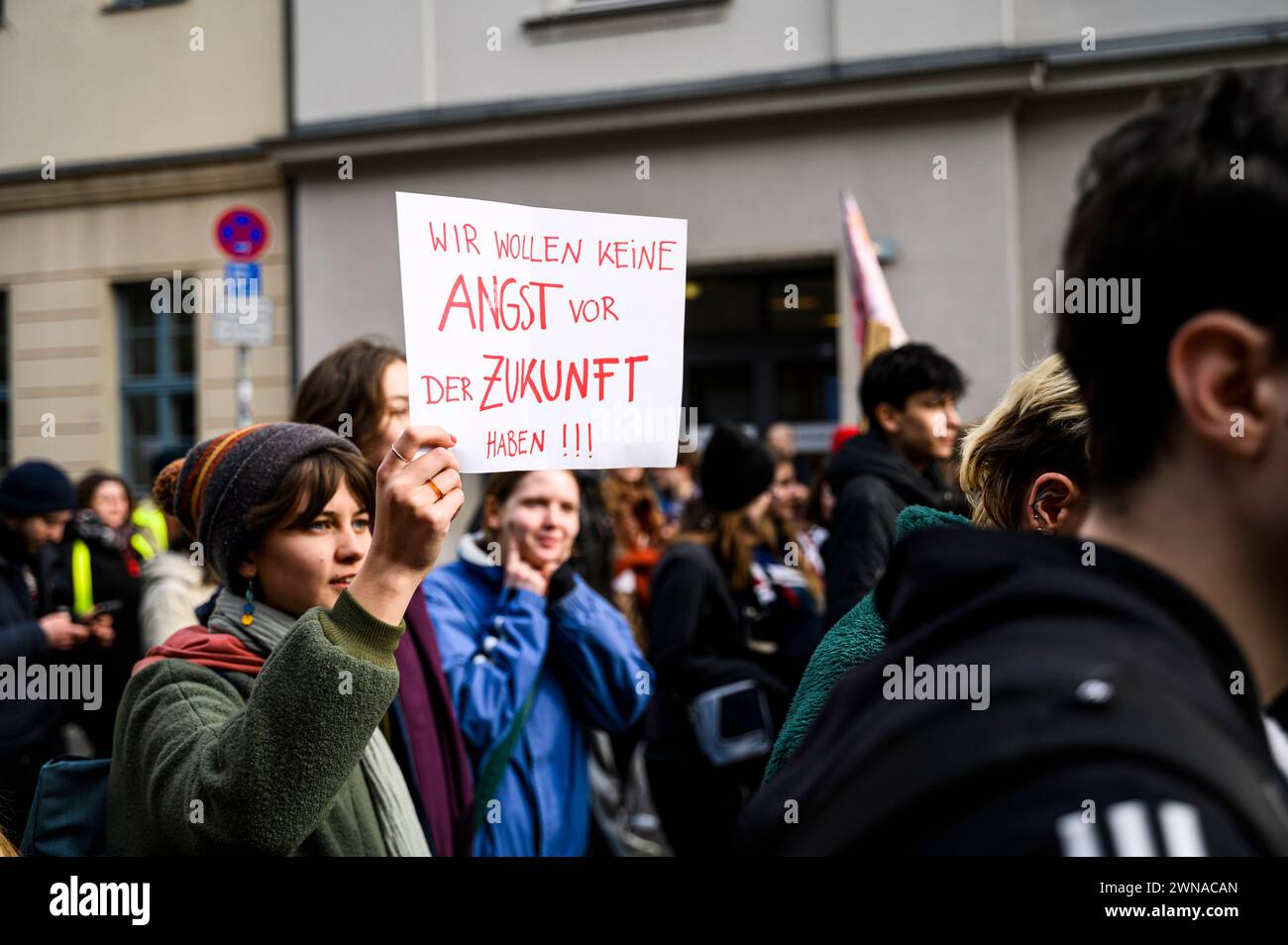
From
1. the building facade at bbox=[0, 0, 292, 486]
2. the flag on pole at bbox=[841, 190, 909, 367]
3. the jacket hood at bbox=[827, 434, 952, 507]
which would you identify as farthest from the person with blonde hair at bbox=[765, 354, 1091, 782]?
the building facade at bbox=[0, 0, 292, 486]

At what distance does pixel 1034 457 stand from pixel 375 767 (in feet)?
3.94

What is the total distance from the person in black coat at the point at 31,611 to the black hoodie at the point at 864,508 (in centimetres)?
242

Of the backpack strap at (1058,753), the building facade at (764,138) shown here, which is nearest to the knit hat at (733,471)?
the backpack strap at (1058,753)

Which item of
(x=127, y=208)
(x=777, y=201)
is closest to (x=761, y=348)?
(x=777, y=201)

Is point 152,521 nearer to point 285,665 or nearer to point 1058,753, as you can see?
point 285,665

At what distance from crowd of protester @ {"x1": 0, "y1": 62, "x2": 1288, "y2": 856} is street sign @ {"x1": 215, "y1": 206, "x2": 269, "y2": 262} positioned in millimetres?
2989

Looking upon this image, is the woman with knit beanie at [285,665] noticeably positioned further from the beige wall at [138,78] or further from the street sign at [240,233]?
the beige wall at [138,78]

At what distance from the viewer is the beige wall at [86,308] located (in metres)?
10.4

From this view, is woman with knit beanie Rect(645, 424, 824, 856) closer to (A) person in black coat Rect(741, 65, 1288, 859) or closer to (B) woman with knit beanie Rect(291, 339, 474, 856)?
(B) woman with knit beanie Rect(291, 339, 474, 856)

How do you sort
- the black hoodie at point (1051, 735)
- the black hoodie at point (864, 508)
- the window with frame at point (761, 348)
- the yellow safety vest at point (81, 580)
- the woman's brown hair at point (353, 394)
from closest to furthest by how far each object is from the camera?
the black hoodie at point (1051, 735), the woman's brown hair at point (353, 394), the black hoodie at point (864, 508), the yellow safety vest at point (81, 580), the window with frame at point (761, 348)

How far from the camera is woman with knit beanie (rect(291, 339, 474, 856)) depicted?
223 centimetres

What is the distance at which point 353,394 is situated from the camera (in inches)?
102

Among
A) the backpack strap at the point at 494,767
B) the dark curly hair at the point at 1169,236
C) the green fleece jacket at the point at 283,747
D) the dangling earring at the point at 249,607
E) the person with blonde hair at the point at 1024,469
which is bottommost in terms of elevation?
the backpack strap at the point at 494,767
